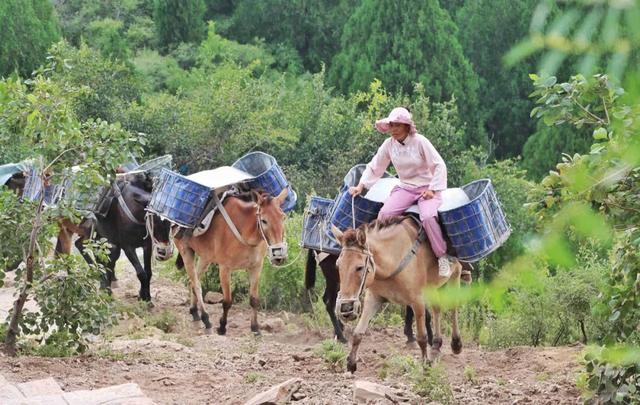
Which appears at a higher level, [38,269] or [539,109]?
[539,109]

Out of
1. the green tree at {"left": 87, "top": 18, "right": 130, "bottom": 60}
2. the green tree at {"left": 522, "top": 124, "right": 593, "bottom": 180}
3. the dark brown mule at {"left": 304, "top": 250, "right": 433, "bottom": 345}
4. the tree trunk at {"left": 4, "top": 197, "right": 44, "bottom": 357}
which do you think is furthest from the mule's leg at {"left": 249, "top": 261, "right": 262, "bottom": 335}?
the green tree at {"left": 87, "top": 18, "right": 130, "bottom": 60}

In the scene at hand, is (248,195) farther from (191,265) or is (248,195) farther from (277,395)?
(277,395)

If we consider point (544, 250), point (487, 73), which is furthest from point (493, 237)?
point (487, 73)

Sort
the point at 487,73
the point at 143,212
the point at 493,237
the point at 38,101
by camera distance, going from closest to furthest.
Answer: the point at 38,101, the point at 493,237, the point at 143,212, the point at 487,73

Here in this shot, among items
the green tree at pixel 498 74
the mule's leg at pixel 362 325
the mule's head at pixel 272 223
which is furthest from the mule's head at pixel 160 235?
the green tree at pixel 498 74

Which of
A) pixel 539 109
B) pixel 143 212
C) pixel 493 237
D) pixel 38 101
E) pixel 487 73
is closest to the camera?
pixel 539 109

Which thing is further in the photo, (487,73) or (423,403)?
(487,73)

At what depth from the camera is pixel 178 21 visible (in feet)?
119

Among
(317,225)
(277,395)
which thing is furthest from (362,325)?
(317,225)

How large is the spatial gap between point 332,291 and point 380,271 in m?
3.10

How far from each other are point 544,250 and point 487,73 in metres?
32.2

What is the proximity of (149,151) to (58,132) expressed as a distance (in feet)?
52.9

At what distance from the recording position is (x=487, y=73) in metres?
34.0

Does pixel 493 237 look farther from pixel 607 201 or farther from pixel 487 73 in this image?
pixel 487 73
